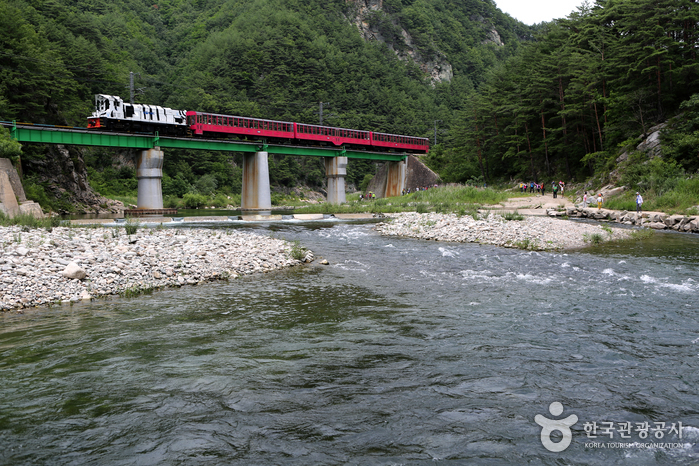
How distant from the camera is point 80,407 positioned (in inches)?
211

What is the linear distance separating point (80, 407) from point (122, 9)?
562 ft

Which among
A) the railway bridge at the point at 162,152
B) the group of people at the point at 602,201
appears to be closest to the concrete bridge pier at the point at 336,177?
the railway bridge at the point at 162,152

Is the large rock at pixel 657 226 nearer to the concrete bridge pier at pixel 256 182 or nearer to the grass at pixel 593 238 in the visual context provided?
the grass at pixel 593 238

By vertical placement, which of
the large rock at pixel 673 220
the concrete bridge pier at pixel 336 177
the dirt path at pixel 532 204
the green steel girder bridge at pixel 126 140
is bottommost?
the large rock at pixel 673 220

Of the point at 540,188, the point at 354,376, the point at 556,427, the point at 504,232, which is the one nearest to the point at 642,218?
the point at 504,232

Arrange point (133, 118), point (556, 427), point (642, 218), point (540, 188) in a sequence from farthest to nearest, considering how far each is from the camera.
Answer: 1. point (540, 188)
2. point (133, 118)
3. point (642, 218)
4. point (556, 427)

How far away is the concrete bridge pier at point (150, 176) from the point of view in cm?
4306

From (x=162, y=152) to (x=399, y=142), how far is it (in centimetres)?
3328

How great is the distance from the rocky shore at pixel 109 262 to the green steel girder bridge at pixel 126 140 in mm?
25069

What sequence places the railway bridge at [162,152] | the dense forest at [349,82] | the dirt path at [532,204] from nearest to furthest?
the railway bridge at [162,152] < the dirt path at [532,204] < the dense forest at [349,82]

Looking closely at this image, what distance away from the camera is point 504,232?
21.8m

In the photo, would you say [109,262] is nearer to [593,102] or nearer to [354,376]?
[354,376]

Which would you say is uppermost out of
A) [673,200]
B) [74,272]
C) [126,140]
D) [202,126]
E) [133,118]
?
[133,118]

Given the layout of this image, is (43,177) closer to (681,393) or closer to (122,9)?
(681,393)
